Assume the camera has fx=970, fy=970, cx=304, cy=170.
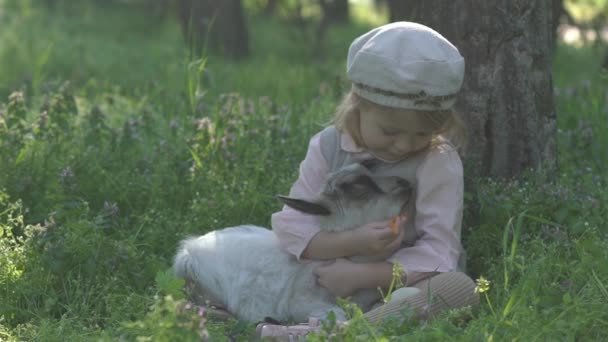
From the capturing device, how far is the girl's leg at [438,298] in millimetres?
3416

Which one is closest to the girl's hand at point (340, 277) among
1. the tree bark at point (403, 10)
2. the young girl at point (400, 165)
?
the young girl at point (400, 165)

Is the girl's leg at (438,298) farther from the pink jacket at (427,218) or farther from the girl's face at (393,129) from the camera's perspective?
the girl's face at (393,129)

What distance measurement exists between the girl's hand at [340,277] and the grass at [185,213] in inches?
15.2

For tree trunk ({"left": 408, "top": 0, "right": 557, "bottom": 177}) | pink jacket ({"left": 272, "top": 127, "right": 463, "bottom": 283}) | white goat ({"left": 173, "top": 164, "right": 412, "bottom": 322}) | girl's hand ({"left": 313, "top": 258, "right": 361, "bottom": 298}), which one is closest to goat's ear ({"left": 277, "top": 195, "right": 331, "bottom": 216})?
white goat ({"left": 173, "top": 164, "right": 412, "bottom": 322})

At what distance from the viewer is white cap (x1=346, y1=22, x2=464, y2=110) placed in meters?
3.48

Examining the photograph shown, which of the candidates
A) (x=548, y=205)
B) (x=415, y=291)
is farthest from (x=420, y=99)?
(x=548, y=205)

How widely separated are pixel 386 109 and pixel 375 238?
481 millimetres

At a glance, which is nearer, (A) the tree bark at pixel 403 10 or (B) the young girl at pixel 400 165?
(B) the young girl at pixel 400 165

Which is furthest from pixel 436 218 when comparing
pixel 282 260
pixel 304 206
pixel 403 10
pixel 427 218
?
pixel 403 10

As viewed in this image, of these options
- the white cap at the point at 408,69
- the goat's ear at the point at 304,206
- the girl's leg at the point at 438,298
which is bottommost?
the girl's leg at the point at 438,298

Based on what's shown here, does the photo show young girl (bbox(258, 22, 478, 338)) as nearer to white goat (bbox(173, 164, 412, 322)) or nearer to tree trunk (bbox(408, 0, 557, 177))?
white goat (bbox(173, 164, 412, 322))

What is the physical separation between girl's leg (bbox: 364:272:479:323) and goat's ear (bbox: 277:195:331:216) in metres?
0.46

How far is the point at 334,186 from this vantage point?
364cm

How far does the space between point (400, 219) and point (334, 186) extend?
295 millimetres
